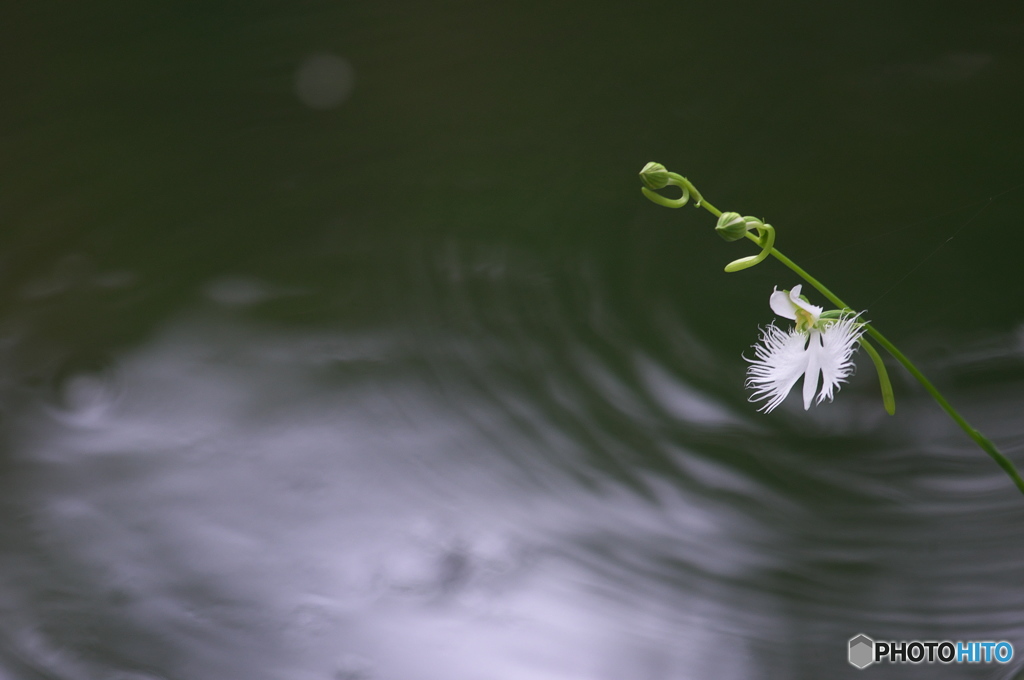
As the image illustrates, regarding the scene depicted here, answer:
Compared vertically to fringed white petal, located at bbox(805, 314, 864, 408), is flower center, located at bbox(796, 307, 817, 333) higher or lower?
higher

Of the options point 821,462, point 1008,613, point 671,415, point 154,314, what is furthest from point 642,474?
point 154,314

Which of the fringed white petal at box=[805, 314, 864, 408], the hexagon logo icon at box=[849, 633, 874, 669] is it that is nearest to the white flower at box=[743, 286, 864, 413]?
the fringed white petal at box=[805, 314, 864, 408]

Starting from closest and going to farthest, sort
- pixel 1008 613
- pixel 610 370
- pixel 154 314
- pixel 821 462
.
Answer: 1. pixel 1008 613
2. pixel 821 462
3. pixel 610 370
4. pixel 154 314

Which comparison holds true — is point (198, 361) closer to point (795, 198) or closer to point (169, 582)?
point (169, 582)

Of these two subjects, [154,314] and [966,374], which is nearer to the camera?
[966,374]

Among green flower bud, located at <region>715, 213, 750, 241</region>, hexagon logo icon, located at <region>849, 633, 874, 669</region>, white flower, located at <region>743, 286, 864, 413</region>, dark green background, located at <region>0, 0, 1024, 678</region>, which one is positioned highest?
dark green background, located at <region>0, 0, 1024, 678</region>

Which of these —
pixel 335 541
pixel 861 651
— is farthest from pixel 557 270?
pixel 861 651

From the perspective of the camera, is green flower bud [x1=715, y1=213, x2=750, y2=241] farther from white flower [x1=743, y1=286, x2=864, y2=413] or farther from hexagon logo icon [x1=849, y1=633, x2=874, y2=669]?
→ hexagon logo icon [x1=849, y1=633, x2=874, y2=669]
